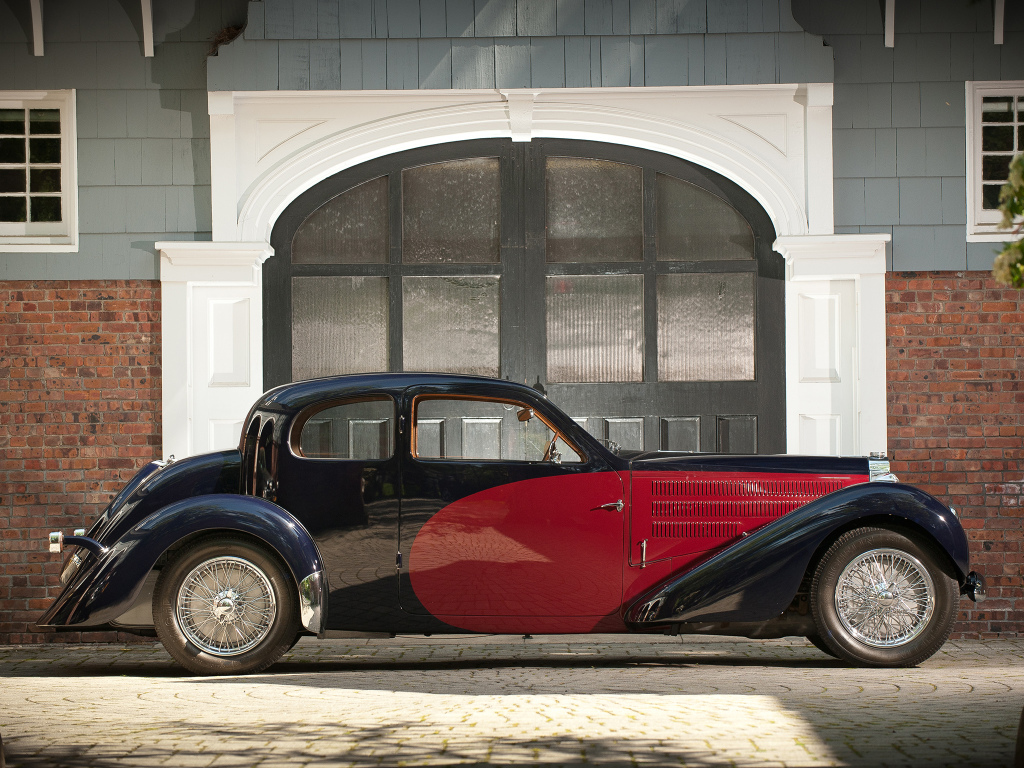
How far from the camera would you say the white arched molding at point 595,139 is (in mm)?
7195

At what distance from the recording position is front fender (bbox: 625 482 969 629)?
500 centimetres

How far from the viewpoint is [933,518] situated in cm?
502

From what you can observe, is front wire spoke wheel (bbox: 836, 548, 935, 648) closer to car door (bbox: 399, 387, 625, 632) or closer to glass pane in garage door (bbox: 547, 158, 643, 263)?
car door (bbox: 399, 387, 625, 632)

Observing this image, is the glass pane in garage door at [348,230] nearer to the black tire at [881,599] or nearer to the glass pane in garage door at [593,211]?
the glass pane in garage door at [593,211]

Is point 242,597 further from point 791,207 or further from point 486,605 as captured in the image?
point 791,207

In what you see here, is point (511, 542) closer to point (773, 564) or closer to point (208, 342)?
point (773, 564)

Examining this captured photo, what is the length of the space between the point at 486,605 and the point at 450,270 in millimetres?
3070

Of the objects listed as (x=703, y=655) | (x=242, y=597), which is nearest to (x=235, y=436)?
(x=242, y=597)

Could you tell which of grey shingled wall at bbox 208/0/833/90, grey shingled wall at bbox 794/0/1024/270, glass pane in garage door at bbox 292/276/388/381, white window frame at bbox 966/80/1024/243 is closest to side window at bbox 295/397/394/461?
glass pane in garage door at bbox 292/276/388/381

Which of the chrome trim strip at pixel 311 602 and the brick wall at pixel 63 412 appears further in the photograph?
the brick wall at pixel 63 412

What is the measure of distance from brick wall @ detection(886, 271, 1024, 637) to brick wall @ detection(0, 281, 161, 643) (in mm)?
5326

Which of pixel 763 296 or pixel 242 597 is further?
pixel 763 296

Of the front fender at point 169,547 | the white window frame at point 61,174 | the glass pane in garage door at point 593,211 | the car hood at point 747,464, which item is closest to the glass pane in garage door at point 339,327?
the glass pane in garage door at point 593,211

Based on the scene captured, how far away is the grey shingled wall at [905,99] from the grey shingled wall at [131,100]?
4.44m
